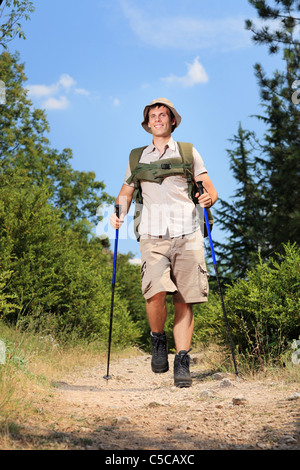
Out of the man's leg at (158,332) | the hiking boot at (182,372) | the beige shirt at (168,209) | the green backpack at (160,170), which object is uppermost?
the green backpack at (160,170)

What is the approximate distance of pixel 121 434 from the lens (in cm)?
346

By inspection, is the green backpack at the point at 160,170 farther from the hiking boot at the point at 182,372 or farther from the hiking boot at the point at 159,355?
the hiking boot at the point at 182,372

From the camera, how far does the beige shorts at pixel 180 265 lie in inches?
203

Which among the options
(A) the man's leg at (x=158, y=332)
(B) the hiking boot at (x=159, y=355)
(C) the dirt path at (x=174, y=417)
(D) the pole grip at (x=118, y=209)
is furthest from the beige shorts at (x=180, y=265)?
(C) the dirt path at (x=174, y=417)

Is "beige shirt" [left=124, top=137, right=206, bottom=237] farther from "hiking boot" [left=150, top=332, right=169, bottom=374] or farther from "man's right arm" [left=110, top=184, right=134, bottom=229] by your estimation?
"hiking boot" [left=150, top=332, right=169, bottom=374]

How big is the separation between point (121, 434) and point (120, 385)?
112 inches

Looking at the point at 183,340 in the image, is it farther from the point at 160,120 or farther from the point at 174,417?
the point at 160,120

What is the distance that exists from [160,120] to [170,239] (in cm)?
123

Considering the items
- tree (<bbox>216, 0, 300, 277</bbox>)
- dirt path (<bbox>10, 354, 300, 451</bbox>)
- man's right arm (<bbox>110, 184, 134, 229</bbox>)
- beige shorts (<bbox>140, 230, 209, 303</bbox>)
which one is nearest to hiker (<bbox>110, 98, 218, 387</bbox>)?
beige shorts (<bbox>140, 230, 209, 303</bbox>)

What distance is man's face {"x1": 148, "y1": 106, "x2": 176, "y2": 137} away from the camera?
212 inches

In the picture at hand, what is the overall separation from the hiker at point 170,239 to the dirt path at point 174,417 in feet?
1.83

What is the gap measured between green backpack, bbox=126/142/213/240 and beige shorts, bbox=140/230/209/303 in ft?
1.06

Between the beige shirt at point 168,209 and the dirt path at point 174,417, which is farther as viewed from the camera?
the beige shirt at point 168,209
